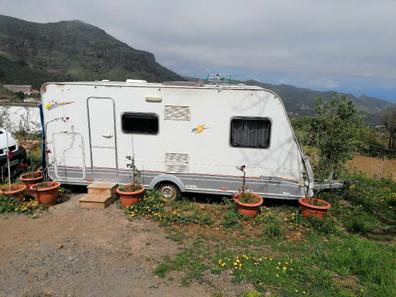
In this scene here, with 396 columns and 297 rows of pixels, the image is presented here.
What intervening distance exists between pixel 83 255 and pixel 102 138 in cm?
338

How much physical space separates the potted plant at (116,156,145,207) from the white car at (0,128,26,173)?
3.87 meters

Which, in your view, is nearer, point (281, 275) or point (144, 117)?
point (281, 275)

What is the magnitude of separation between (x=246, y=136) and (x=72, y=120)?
178 inches

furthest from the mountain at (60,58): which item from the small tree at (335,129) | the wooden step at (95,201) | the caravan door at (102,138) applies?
the small tree at (335,129)

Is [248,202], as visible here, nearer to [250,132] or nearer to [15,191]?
[250,132]

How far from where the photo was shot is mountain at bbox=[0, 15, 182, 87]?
94.3 metres

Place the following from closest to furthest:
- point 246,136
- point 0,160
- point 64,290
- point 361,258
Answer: point 64,290, point 361,258, point 246,136, point 0,160

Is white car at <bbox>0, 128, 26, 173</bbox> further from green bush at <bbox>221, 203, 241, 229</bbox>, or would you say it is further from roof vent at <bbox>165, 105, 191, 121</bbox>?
green bush at <bbox>221, 203, 241, 229</bbox>

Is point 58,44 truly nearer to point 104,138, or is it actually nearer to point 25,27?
point 25,27

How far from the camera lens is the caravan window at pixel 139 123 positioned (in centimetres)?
794

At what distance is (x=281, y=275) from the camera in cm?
495

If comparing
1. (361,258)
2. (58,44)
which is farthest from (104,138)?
(58,44)

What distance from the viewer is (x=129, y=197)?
7.62 meters

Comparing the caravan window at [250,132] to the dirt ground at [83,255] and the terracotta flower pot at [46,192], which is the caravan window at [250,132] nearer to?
the dirt ground at [83,255]
